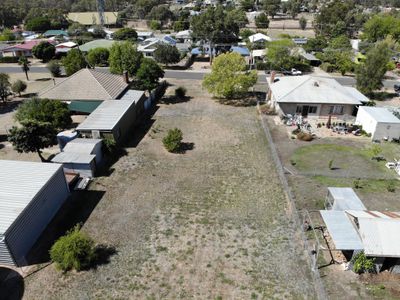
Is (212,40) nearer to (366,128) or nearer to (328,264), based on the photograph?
(366,128)

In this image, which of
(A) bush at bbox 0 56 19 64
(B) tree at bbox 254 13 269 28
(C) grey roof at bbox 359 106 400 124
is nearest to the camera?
(C) grey roof at bbox 359 106 400 124

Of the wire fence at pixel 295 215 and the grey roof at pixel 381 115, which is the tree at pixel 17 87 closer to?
the wire fence at pixel 295 215

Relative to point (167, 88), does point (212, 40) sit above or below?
above

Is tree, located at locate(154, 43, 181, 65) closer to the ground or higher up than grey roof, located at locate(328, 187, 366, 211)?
higher up

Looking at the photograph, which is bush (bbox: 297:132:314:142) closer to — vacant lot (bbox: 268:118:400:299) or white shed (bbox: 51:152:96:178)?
vacant lot (bbox: 268:118:400:299)

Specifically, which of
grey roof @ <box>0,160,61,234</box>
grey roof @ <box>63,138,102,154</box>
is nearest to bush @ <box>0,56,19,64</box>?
grey roof @ <box>63,138,102,154</box>

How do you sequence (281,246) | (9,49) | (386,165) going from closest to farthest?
1. (281,246)
2. (386,165)
3. (9,49)

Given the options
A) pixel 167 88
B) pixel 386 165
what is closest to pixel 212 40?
pixel 167 88
